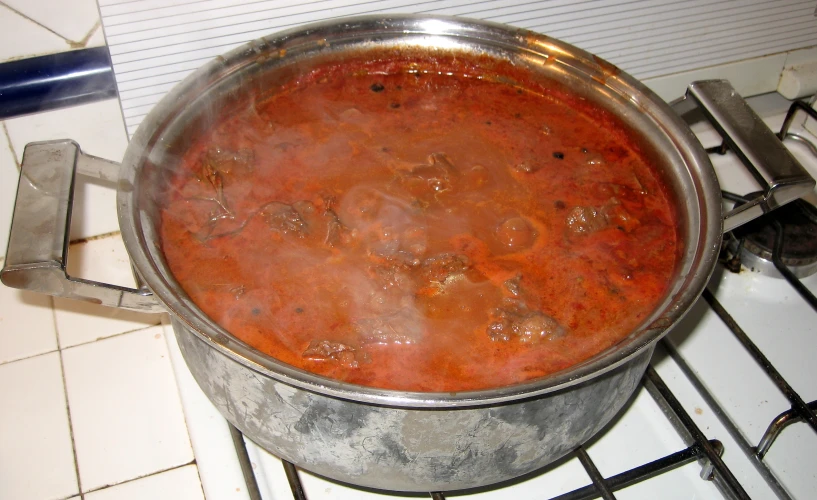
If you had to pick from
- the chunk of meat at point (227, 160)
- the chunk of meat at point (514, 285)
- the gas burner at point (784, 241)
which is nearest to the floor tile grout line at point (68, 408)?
the chunk of meat at point (227, 160)

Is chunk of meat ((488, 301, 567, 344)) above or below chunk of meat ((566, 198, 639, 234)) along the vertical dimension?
below

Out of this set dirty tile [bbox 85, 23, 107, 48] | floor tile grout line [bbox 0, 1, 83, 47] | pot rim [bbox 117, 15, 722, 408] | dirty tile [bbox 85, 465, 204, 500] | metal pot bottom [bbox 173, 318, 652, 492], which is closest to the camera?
pot rim [bbox 117, 15, 722, 408]

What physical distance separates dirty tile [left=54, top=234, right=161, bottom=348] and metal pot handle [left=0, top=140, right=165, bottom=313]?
638 mm

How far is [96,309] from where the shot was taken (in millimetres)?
1964

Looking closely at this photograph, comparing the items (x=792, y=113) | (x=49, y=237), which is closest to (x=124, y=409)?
(x=49, y=237)

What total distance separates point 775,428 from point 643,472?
0.32 meters

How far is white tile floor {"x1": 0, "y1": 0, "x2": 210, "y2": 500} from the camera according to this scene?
5.34ft

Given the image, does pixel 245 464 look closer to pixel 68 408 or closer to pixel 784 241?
pixel 68 408

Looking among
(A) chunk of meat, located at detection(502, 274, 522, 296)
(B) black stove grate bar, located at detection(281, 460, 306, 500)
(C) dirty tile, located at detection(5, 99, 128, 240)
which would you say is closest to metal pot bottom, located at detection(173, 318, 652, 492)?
(B) black stove grate bar, located at detection(281, 460, 306, 500)

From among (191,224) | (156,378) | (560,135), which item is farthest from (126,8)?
(560,135)

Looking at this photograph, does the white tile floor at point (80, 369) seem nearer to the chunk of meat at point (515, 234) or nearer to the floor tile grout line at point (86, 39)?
the floor tile grout line at point (86, 39)

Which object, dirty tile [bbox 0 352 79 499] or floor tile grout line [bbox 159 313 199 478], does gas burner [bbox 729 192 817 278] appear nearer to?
floor tile grout line [bbox 159 313 199 478]

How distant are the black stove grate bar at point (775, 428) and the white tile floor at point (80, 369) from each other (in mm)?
1240

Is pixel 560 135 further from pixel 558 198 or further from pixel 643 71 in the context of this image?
pixel 643 71
